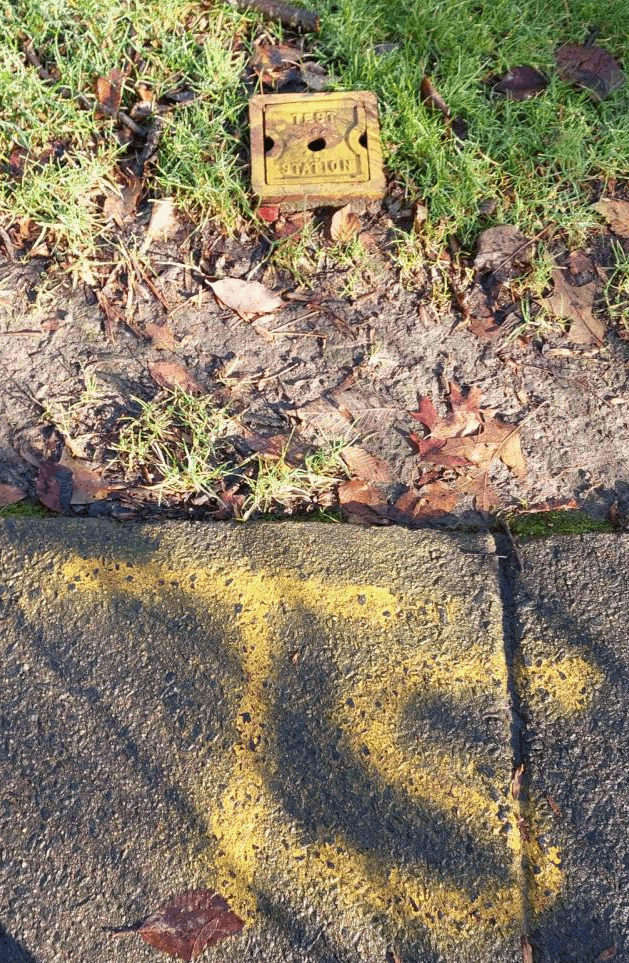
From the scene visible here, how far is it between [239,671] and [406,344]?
3.54ft

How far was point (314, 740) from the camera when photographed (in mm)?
1697

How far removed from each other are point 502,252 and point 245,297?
2.66ft

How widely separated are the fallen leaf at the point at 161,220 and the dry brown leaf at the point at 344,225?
509 mm

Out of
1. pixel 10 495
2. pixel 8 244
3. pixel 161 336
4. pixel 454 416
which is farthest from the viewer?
pixel 8 244

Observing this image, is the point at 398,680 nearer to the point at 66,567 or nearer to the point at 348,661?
the point at 348,661

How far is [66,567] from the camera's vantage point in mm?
1885

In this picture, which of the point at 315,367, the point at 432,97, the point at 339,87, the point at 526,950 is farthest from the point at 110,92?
the point at 526,950

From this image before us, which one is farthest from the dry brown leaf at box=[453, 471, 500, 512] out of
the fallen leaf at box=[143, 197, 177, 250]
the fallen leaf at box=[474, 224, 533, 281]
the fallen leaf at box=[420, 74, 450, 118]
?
the fallen leaf at box=[420, 74, 450, 118]

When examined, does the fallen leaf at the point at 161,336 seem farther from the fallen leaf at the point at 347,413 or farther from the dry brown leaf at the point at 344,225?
the dry brown leaf at the point at 344,225

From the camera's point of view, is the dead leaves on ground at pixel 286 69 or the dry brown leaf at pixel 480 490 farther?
the dead leaves on ground at pixel 286 69

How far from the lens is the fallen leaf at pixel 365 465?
6.77ft

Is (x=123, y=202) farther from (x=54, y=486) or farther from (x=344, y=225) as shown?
(x=54, y=486)

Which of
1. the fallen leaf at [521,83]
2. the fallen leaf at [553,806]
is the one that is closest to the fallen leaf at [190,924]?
the fallen leaf at [553,806]

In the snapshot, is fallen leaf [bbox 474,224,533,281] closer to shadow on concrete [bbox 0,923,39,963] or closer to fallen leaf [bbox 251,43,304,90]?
fallen leaf [bbox 251,43,304,90]
